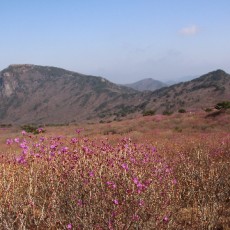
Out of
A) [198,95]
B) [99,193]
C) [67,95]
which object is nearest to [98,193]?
[99,193]

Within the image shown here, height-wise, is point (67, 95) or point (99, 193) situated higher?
point (67, 95)

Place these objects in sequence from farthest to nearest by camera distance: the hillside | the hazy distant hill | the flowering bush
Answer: the hillside, the hazy distant hill, the flowering bush

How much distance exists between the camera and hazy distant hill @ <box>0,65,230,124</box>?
8106 cm

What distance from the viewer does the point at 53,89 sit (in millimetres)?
143000

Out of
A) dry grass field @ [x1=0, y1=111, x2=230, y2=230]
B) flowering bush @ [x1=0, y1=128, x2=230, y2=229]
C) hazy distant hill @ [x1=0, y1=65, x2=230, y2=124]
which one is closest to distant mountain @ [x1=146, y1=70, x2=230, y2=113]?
hazy distant hill @ [x1=0, y1=65, x2=230, y2=124]

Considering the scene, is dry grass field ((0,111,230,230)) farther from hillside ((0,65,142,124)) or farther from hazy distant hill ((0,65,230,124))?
hillside ((0,65,142,124))

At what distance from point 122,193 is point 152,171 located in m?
0.99

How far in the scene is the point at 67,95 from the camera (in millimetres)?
133750

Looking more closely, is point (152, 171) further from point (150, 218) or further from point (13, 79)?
point (13, 79)

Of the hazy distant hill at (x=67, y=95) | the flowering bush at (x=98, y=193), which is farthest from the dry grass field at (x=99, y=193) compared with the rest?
the hazy distant hill at (x=67, y=95)

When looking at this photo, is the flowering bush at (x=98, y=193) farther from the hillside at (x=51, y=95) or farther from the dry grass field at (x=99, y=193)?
the hillside at (x=51, y=95)

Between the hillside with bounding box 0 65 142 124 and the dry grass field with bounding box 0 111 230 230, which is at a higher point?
the hillside with bounding box 0 65 142 124

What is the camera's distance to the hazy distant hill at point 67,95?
266 feet

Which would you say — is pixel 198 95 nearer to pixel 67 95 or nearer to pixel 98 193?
pixel 98 193
